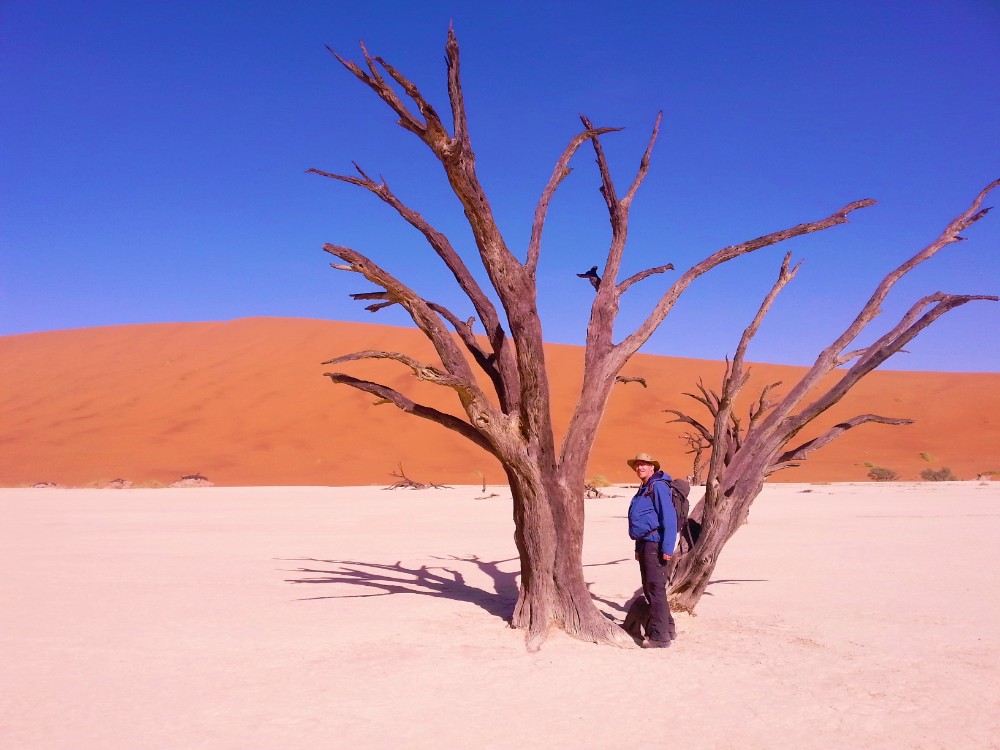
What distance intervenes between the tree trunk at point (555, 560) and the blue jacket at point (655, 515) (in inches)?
16.6

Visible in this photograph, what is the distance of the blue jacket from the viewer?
5449 millimetres

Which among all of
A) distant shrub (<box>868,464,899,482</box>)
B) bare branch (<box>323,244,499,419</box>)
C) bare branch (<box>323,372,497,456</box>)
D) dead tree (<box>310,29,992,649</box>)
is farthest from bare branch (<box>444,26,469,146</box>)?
distant shrub (<box>868,464,899,482</box>)

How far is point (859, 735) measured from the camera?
3754 mm

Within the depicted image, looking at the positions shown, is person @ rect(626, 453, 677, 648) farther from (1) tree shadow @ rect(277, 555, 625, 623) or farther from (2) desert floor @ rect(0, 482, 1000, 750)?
(1) tree shadow @ rect(277, 555, 625, 623)

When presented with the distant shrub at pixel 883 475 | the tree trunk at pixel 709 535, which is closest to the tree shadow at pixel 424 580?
the tree trunk at pixel 709 535

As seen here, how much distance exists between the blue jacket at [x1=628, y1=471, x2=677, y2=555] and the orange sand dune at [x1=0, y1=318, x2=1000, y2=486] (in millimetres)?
22868

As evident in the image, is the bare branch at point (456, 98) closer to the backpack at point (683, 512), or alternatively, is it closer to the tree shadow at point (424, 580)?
the backpack at point (683, 512)

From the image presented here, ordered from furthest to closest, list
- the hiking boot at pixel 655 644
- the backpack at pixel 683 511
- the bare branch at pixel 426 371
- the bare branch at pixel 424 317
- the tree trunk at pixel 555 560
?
the backpack at pixel 683 511 < the tree trunk at pixel 555 560 < the hiking boot at pixel 655 644 < the bare branch at pixel 424 317 < the bare branch at pixel 426 371

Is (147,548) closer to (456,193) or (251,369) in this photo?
(456,193)

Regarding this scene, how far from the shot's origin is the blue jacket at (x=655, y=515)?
17.9ft

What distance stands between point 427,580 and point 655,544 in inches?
137

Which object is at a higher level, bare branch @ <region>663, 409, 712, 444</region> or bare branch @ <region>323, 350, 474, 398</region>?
bare branch @ <region>323, 350, 474, 398</region>

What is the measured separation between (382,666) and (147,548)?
284 inches

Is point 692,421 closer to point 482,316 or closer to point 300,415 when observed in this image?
point 482,316
